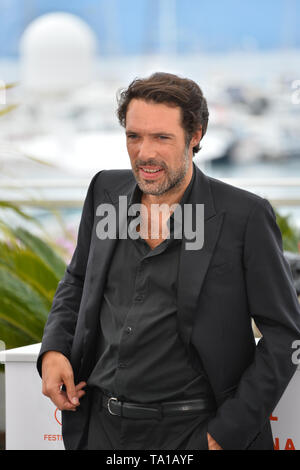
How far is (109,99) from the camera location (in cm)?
2066

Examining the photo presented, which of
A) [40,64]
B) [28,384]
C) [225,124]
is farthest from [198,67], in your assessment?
[28,384]

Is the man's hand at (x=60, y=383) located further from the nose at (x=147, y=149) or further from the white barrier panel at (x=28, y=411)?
the nose at (x=147, y=149)

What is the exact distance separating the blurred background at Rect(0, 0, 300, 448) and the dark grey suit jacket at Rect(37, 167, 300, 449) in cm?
75

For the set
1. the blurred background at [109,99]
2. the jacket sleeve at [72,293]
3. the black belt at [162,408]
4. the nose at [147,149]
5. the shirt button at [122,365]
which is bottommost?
the black belt at [162,408]

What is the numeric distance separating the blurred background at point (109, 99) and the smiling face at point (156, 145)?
86cm

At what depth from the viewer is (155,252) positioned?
160 centimetres

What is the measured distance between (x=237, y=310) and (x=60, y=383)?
16.4 inches

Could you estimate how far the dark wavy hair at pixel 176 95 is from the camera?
5.11 feet

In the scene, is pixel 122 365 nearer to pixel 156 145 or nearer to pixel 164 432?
pixel 164 432

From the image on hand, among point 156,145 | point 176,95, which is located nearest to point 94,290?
point 156,145

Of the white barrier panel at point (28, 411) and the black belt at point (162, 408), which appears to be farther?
the white barrier panel at point (28, 411)

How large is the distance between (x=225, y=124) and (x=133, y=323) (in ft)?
76.9

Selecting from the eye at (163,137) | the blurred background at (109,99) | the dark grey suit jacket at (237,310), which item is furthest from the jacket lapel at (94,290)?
the blurred background at (109,99)

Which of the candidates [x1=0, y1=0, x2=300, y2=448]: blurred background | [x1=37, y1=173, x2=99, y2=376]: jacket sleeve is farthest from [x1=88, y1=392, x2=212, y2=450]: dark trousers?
[x1=0, y1=0, x2=300, y2=448]: blurred background
